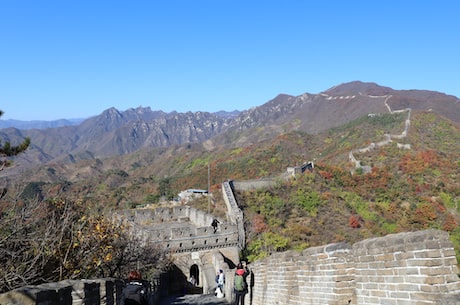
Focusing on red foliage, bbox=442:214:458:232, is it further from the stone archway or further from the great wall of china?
the great wall of china

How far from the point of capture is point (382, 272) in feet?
14.9

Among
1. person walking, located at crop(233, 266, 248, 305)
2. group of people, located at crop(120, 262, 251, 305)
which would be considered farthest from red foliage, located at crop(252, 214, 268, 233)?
person walking, located at crop(233, 266, 248, 305)

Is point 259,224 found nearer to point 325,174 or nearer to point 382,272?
point 325,174

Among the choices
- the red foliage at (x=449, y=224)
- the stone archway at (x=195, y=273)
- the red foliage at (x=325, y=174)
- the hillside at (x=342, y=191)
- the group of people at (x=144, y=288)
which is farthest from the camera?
the red foliage at (x=325, y=174)

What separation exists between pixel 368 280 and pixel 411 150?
169 feet

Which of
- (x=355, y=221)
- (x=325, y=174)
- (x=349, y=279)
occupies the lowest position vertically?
(x=349, y=279)

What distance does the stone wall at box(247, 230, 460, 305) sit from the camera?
3.87 meters

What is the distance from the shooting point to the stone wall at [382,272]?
12.7ft

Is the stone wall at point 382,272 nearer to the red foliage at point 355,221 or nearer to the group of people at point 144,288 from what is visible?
the group of people at point 144,288

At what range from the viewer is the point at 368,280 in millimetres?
4852

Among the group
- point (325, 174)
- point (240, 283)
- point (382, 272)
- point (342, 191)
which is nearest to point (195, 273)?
point (240, 283)

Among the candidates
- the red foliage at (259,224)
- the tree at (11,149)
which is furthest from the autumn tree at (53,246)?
the red foliage at (259,224)

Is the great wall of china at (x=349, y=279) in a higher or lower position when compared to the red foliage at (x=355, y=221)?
lower

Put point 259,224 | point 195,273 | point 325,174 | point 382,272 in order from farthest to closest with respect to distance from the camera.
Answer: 1. point 325,174
2. point 259,224
3. point 195,273
4. point 382,272
